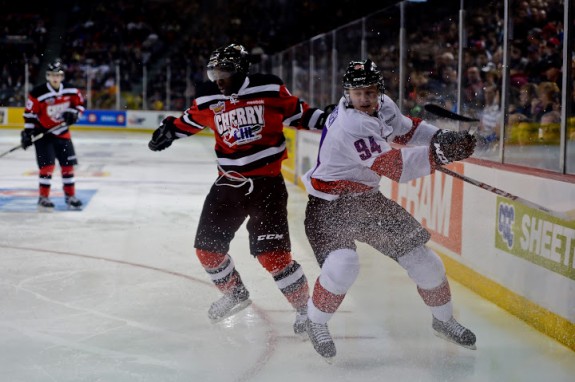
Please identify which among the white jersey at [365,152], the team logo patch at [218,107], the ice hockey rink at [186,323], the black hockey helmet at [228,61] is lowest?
the ice hockey rink at [186,323]

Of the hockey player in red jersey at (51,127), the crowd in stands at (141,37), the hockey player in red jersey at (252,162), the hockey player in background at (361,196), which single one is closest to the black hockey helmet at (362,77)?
the hockey player in background at (361,196)

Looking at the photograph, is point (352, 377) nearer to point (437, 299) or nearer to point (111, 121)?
point (437, 299)

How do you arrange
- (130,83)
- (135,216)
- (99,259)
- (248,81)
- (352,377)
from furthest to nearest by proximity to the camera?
(130,83)
(135,216)
(99,259)
(248,81)
(352,377)

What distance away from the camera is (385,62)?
6.30 meters

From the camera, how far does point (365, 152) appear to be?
2.58 meters

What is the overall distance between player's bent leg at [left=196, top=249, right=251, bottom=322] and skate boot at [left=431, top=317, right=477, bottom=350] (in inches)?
32.3

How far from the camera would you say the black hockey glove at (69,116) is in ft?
21.0

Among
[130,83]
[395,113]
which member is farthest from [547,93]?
[130,83]

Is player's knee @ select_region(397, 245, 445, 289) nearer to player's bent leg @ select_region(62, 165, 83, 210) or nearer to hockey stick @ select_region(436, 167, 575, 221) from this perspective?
hockey stick @ select_region(436, 167, 575, 221)

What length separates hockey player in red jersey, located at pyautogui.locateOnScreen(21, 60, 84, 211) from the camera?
6.38 meters

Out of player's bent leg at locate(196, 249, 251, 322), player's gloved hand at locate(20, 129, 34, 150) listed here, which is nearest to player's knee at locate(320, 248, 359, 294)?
player's bent leg at locate(196, 249, 251, 322)

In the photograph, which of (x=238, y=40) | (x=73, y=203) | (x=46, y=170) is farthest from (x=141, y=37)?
(x=73, y=203)

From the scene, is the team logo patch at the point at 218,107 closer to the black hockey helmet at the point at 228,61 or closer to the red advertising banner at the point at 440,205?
the black hockey helmet at the point at 228,61

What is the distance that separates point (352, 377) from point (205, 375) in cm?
47
